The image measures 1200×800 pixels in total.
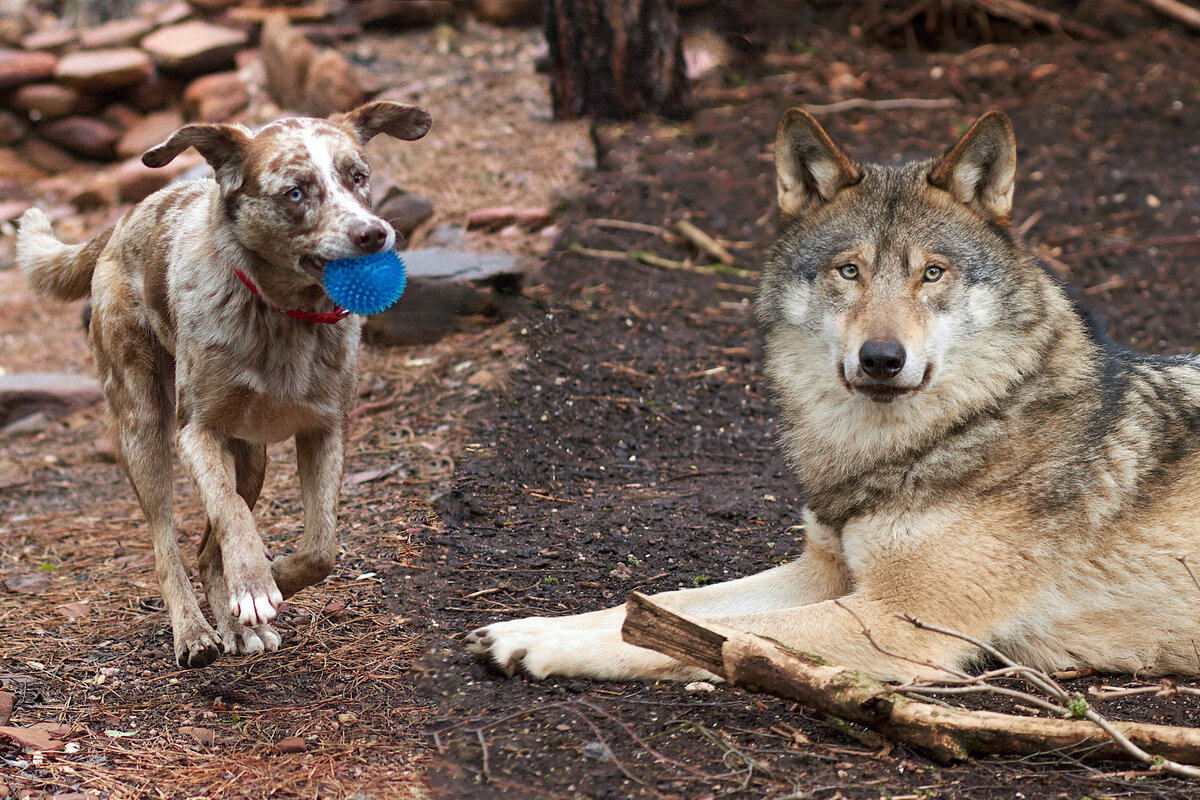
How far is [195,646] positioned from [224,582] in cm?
47

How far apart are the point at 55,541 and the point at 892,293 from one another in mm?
4721

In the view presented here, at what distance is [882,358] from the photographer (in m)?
3.57

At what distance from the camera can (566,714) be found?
136 inches

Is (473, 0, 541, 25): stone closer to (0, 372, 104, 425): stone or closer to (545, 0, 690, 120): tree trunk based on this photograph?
(545, 0, 690, 120): tree trunk

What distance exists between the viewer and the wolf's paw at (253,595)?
Answer: 12.3 ft

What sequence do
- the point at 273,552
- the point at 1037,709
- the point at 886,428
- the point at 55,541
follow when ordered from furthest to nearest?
1. the point at 55,541
2. the point at 273,552
3. the point at 886,428
4. the point at 1037,709

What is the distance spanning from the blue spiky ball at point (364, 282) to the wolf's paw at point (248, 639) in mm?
1420

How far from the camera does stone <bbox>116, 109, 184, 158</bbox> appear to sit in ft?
43.5

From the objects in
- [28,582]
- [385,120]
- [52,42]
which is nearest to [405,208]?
[385,120]

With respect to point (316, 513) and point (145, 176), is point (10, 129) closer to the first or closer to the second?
point (145, 176)

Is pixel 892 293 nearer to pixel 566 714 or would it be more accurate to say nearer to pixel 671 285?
pixel 566 714

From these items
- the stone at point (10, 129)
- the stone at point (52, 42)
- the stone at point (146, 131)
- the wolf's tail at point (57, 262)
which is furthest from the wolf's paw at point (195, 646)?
the stone at point (52, 42)

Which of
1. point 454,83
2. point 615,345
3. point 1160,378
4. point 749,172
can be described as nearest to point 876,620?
point 1160,378

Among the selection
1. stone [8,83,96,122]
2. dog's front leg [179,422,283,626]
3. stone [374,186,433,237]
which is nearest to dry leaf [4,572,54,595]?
dog's front leg [179,422,283,626]
